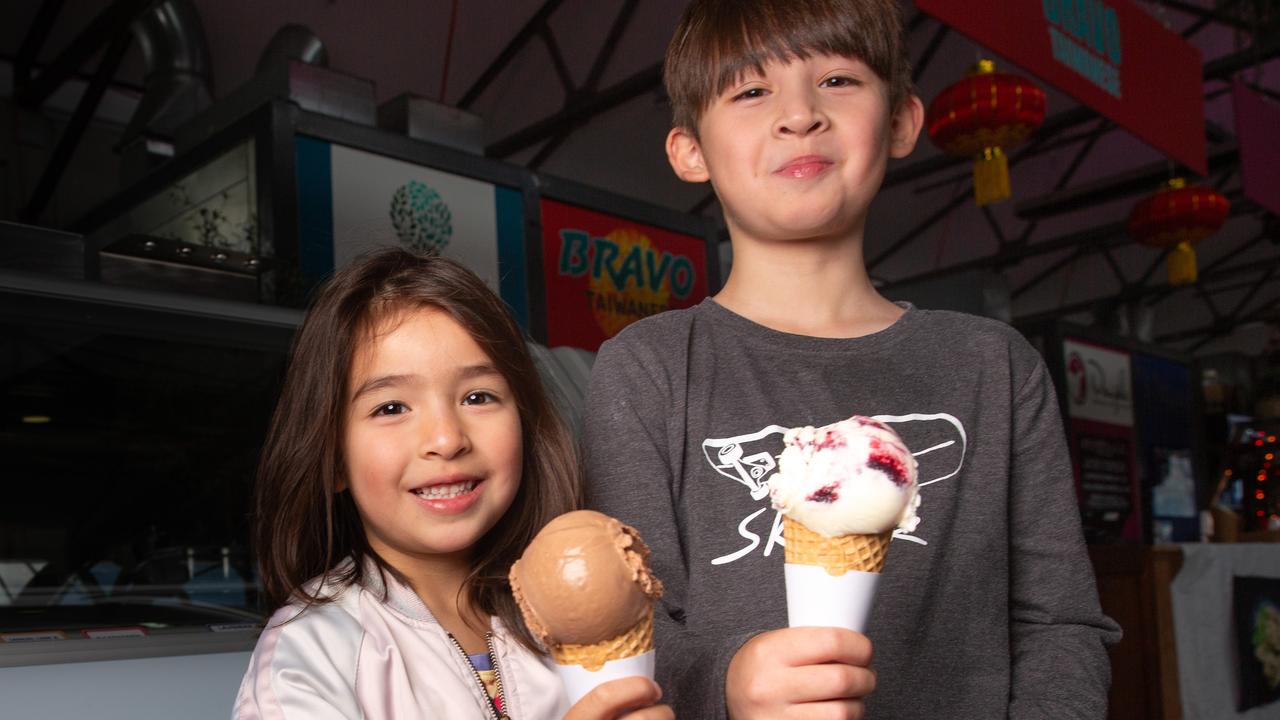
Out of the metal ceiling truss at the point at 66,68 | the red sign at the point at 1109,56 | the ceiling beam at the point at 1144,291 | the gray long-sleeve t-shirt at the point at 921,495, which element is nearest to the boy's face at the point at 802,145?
the gray long-sleeve t-shirt at the point at 921,495

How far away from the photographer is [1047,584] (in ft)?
3.57

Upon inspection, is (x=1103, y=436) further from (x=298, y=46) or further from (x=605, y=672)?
(x=605, y=672)

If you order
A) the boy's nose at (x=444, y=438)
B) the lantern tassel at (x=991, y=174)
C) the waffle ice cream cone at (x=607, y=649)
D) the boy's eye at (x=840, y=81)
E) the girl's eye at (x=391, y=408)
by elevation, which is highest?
the lantern tassel at (x=991, y=174)

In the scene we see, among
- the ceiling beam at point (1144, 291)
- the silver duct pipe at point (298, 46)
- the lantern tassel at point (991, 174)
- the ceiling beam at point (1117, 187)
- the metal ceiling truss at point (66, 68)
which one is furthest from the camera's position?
the ceiling beam at point (1144, 291)

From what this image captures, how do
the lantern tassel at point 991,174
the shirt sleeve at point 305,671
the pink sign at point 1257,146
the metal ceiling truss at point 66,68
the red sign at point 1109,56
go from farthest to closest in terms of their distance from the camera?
the metal ceiling truss at point 66,68, the pink sign at point 1257,146, the lantern tassel at point 991,174, the red sign at point 1109,56, the shirt sleeve at point 305,671

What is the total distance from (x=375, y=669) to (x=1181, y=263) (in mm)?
7473

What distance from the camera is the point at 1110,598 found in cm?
319

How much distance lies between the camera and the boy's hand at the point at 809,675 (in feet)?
2.44

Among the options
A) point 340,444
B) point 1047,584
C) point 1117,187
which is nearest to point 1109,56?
point 1047,584

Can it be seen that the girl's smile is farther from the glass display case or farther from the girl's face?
the glass display case

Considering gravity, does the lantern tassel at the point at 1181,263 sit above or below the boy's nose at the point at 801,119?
above

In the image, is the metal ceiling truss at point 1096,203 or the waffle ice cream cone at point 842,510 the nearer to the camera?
the waffle ice cream cone at point 842,510

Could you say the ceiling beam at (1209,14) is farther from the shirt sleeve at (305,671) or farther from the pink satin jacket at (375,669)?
the shirt sleeve at (305,671)

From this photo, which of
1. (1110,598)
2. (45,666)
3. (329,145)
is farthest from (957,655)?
(329,145)
